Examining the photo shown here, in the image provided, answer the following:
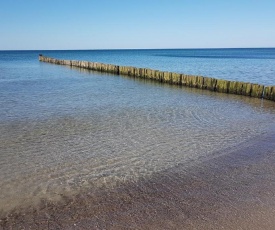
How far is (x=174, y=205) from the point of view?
505 centimetres

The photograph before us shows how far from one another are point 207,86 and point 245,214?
18.3m

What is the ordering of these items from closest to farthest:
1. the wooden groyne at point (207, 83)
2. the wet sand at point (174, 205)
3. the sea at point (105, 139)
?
the wet sand at point (174, 205) → the sea at point (105, 139) → the wooden groyne at point (207, 83)

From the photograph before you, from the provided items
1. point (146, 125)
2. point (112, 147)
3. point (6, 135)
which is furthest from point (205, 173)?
point (6, 135)

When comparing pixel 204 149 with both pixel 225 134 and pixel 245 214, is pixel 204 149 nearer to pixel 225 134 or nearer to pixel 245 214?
pixel 225 134

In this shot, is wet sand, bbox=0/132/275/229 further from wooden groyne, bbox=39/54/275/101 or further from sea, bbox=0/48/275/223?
wooden groyne, bbox=39/54/275/101

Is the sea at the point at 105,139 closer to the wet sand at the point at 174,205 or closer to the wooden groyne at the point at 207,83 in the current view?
the wet sand at the point at 174,205

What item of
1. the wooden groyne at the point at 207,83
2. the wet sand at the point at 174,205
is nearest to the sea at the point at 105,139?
the wet sand at the point at 174,205

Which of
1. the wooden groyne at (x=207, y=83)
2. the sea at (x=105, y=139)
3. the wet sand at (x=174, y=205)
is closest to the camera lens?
the wet sand at (x=174, y=205)

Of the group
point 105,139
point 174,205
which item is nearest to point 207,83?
point 105,139

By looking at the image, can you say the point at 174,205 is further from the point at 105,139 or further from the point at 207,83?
the point at 207,83

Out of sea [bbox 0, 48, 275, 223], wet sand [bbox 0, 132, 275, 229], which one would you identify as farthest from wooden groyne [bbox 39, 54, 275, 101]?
wet sand [bbox 0, 132, 275, 229]

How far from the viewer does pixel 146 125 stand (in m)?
11.1

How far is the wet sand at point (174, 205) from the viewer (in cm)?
451

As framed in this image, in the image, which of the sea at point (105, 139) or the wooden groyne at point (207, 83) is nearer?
the sea at point (105, 139)
